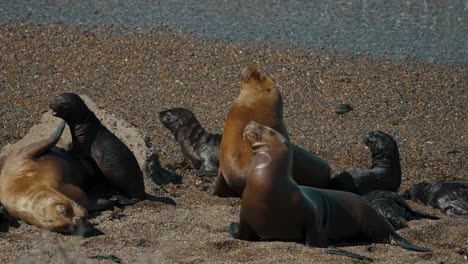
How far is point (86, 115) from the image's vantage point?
893 centimetres

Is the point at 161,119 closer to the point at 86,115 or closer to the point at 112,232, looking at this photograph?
the point at 86,115

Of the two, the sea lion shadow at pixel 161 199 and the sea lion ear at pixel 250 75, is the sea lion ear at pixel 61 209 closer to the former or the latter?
the sea lion shadow at pixel 161 199

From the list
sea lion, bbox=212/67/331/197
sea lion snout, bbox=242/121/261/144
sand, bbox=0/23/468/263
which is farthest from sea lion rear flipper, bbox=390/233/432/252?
sea lion, bbox=212/67/331/197

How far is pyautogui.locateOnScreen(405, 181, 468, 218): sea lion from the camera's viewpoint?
365 inches

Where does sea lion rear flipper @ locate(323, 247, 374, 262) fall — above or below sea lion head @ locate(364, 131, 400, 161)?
above

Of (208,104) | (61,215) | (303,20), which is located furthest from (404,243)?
(303,20)

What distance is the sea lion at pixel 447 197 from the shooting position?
928 cm

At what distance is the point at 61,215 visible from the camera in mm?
7523

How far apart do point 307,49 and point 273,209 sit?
7978 mm

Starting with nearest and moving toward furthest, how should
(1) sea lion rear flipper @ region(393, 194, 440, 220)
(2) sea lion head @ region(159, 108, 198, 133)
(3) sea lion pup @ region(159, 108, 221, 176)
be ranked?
(1) sea lion rear flipper @ region(393, 194, 440, 220) < (3) sea lion pup @ region(159, 108, 221, 176) < (2) sea lion head @ region(159, 108, 198, 133)

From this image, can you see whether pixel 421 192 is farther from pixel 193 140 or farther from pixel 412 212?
pixel 193 140

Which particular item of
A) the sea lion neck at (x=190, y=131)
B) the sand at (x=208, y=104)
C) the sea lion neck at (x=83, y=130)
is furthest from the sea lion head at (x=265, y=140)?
the sea lion neck at (x=190, y=131)

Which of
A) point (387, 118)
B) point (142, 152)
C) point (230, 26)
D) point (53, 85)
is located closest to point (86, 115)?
point (142, 152)

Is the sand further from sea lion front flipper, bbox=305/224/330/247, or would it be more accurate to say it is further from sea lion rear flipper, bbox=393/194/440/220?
sea lion rear flipper, bbox=393/194/440/220
